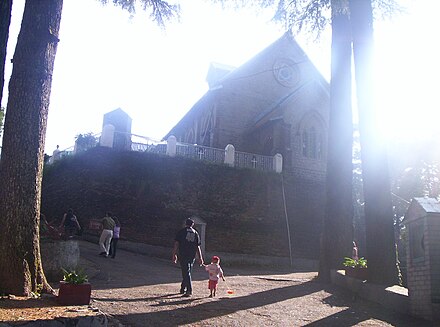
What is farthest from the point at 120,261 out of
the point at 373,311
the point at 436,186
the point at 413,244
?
the point at 436,186

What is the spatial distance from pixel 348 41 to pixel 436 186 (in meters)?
19.7

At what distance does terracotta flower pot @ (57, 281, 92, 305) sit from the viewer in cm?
625

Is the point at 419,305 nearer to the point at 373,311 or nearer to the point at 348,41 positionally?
the point at 373,311

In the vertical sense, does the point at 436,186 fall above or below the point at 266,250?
above

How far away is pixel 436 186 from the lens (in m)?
29.8

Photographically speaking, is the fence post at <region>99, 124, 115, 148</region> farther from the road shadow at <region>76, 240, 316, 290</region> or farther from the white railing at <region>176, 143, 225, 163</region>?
the road shadow at <region>76, 240, 316, 290</region>

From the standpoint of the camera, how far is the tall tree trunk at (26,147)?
6.72 metres

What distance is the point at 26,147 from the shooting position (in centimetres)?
720

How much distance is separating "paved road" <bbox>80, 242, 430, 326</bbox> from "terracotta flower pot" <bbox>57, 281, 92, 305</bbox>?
25.6 inches

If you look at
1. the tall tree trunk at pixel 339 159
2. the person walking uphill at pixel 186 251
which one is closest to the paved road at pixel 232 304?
the person walking uphill at pixel 186 251

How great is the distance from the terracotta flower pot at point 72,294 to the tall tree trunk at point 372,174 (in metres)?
6.13

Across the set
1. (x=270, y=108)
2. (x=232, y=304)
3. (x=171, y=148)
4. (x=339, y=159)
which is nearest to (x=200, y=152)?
(x=171, y=148)

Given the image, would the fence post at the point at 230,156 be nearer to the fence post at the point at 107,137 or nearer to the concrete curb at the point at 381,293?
the fence post at the point at 107,137

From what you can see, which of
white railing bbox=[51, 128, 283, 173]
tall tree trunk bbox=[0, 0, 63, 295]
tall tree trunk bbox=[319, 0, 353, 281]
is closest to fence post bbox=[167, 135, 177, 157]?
white railing bbox=[51, 128, 283, 173]
